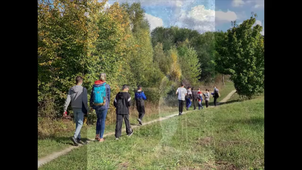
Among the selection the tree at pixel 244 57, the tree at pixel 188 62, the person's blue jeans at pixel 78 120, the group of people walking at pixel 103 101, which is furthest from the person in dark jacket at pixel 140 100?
the tree at pixel 244 57

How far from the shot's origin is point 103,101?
3199 mm

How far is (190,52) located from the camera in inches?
120

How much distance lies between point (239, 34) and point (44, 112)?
204 inches

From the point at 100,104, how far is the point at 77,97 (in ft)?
1.33

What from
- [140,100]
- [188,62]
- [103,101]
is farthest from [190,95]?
[103,101]

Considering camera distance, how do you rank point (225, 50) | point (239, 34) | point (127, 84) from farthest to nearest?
point (239, 34)
point (225, 50)
point (127, 84)

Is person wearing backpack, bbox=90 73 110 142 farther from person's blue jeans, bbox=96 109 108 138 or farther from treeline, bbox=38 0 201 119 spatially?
treeline, bbox=38 0 201 119

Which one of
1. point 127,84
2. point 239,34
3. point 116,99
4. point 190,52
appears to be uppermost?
point 239,34

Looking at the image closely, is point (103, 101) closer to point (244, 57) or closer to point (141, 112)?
point (141, 112)

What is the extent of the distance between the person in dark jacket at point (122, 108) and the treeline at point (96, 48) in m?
0.11

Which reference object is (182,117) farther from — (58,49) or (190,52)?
(58,49)

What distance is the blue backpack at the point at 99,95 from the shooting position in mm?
3115
